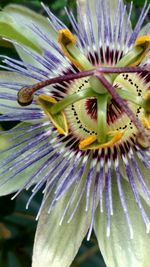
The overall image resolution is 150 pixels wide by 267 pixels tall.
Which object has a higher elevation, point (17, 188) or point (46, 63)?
point (46, 63)

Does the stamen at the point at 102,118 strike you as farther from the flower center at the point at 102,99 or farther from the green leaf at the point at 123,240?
the green leaf at the point at 123,240

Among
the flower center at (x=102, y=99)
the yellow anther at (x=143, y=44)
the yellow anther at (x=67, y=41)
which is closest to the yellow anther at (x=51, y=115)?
the flower center at (x=102, y=99)

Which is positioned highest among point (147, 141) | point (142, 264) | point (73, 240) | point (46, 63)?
→ point (46, 63)

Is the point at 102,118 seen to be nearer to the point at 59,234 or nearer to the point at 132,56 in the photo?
the point at 132,56

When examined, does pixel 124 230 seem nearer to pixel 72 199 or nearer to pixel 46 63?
pixel 72 199

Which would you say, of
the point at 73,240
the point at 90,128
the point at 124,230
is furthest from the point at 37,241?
the point at 90,128

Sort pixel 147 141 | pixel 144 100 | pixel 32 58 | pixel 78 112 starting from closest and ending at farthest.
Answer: pixel 147 141 → pixel 144 100 → pixel 32 58 → pixel 78 112
